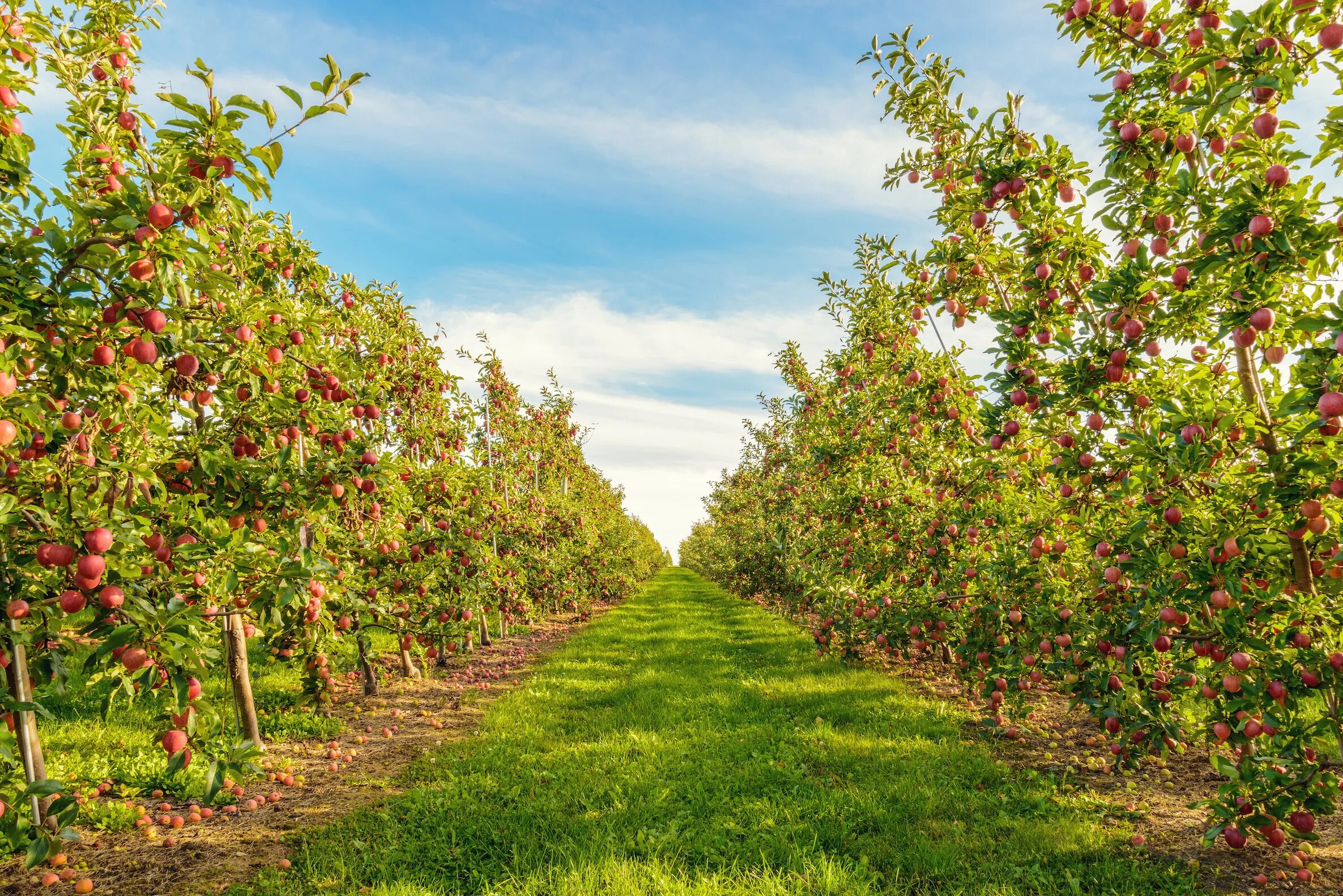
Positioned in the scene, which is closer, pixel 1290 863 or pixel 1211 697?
pixel 1211 697

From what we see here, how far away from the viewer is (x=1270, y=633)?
366 centimetres

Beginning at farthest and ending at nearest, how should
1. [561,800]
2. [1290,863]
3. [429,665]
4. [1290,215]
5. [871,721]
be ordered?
1. [429,665]
2. [871,721]
3. [561,800]
4. [1290,863]
5. [1290,215]

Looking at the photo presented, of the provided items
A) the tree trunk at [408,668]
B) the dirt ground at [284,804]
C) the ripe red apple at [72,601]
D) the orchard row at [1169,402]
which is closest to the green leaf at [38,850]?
the ripe red apple at [72,601]

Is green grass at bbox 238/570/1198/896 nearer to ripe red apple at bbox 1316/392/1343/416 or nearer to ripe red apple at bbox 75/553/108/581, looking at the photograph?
ripe red apple at bbox 75/553/108/581

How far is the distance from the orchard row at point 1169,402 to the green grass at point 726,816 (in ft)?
2.79

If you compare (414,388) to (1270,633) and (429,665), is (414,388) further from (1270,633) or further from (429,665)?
(1270,633)

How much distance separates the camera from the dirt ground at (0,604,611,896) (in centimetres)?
404

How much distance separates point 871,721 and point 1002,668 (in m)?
2.00

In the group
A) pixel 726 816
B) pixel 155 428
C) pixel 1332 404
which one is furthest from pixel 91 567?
pixel 1332 404

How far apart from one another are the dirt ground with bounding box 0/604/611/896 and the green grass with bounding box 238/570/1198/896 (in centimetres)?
33

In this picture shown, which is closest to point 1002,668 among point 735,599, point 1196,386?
point 1196,386

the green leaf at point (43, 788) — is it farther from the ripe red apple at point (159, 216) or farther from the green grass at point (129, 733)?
the ripe red apple at point (159, 216)

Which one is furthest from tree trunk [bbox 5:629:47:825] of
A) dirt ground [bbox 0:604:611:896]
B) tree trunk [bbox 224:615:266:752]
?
tree trunk [bbox 224:615:266:752]

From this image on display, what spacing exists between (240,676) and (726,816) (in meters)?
4.62
